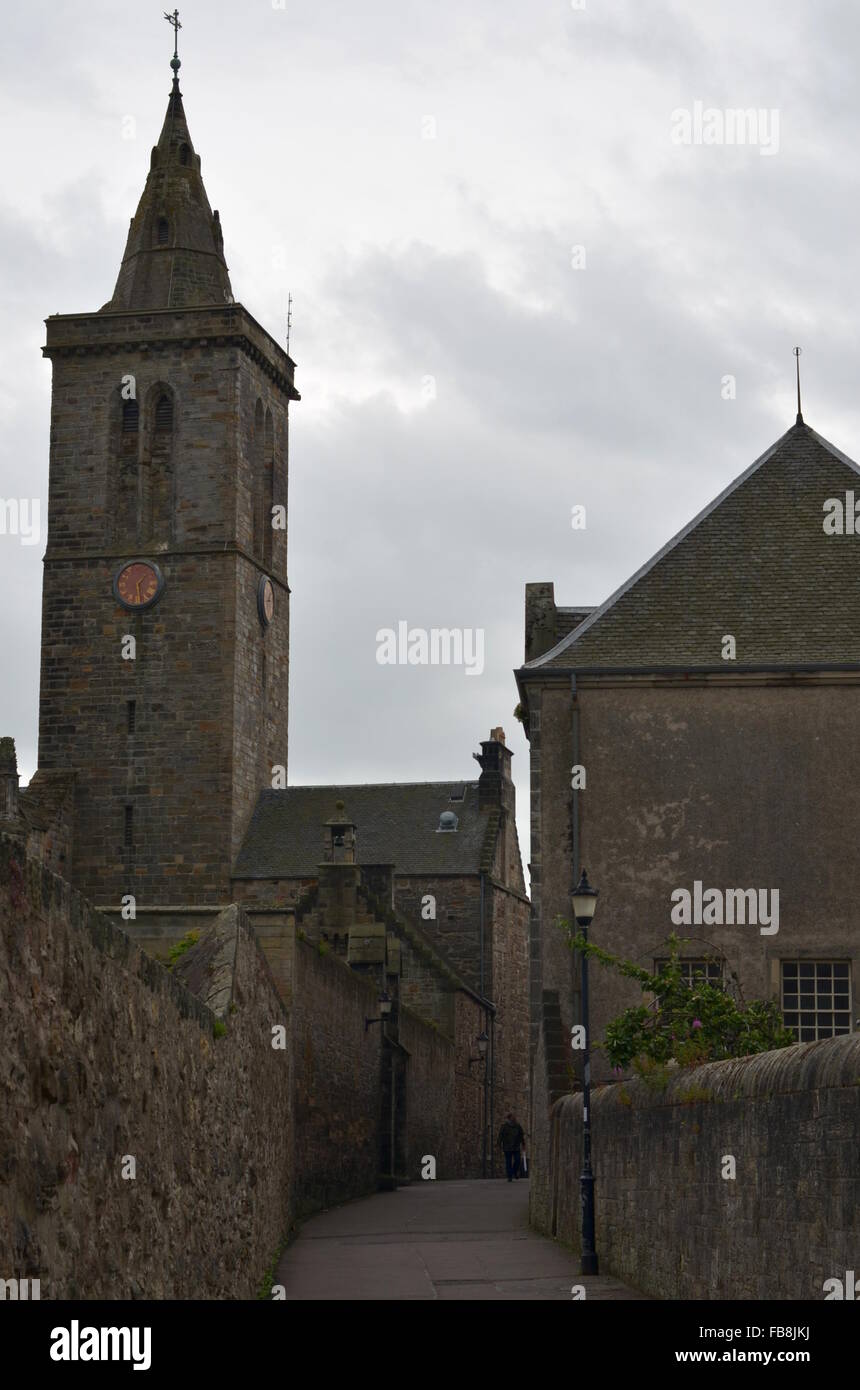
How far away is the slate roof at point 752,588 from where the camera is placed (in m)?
26.6

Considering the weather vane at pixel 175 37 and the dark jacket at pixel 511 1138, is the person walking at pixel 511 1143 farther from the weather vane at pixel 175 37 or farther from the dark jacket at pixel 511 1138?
the weather vane at pixel 175 37

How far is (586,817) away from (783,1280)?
51.8 ft

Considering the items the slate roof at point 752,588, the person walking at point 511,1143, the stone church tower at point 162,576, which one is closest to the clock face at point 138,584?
the stone church tower at point 162,576

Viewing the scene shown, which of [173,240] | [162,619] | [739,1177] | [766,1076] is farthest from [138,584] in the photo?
[766,1076]

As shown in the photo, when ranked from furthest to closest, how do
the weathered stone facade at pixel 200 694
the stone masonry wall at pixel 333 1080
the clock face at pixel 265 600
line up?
the clock face at pixel 265 600
the weathered stone facade at pixel 200 694
the stone masonry wall at pixel 333 1080

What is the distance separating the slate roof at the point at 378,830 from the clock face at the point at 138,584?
6.21m

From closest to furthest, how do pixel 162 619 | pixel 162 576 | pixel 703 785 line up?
1. pixel 703 785
2. pixel 162 619
3. pixel 162 576

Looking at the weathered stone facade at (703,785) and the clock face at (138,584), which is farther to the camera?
the clock face at (138,584)

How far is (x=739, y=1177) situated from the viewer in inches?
467

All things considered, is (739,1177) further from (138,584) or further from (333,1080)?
(138,584)

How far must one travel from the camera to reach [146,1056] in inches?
426

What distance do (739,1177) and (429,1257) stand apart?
8741 millimetres
